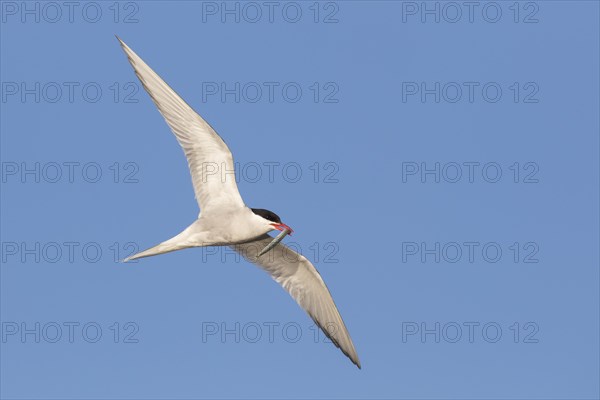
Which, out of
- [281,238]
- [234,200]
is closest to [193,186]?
[234,200]

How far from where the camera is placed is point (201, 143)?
38.9ft

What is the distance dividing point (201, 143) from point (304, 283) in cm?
291

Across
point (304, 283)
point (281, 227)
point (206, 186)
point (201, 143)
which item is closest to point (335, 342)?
point (304, 283)

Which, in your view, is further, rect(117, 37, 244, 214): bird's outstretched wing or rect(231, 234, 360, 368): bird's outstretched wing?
rect(231, 234, 360, 368): bird's outstretched wing

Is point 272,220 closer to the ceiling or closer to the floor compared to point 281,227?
closer to the ceiling

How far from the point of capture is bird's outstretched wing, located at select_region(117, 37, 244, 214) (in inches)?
463

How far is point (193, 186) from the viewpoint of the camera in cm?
1202

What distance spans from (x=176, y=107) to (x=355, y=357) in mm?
4683

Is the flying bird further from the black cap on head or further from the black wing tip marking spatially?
the black wing tip marking

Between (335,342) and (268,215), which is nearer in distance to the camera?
(268,215)

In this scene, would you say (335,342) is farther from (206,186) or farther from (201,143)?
(201,143)

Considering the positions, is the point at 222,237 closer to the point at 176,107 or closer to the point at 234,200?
the point at 234,200

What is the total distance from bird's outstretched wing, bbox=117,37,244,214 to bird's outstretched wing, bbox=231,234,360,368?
1.13m

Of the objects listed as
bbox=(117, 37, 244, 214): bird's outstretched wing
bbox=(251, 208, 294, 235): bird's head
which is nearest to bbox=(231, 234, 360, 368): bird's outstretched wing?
bbox=(251, 208, 294, 235): bird's head
